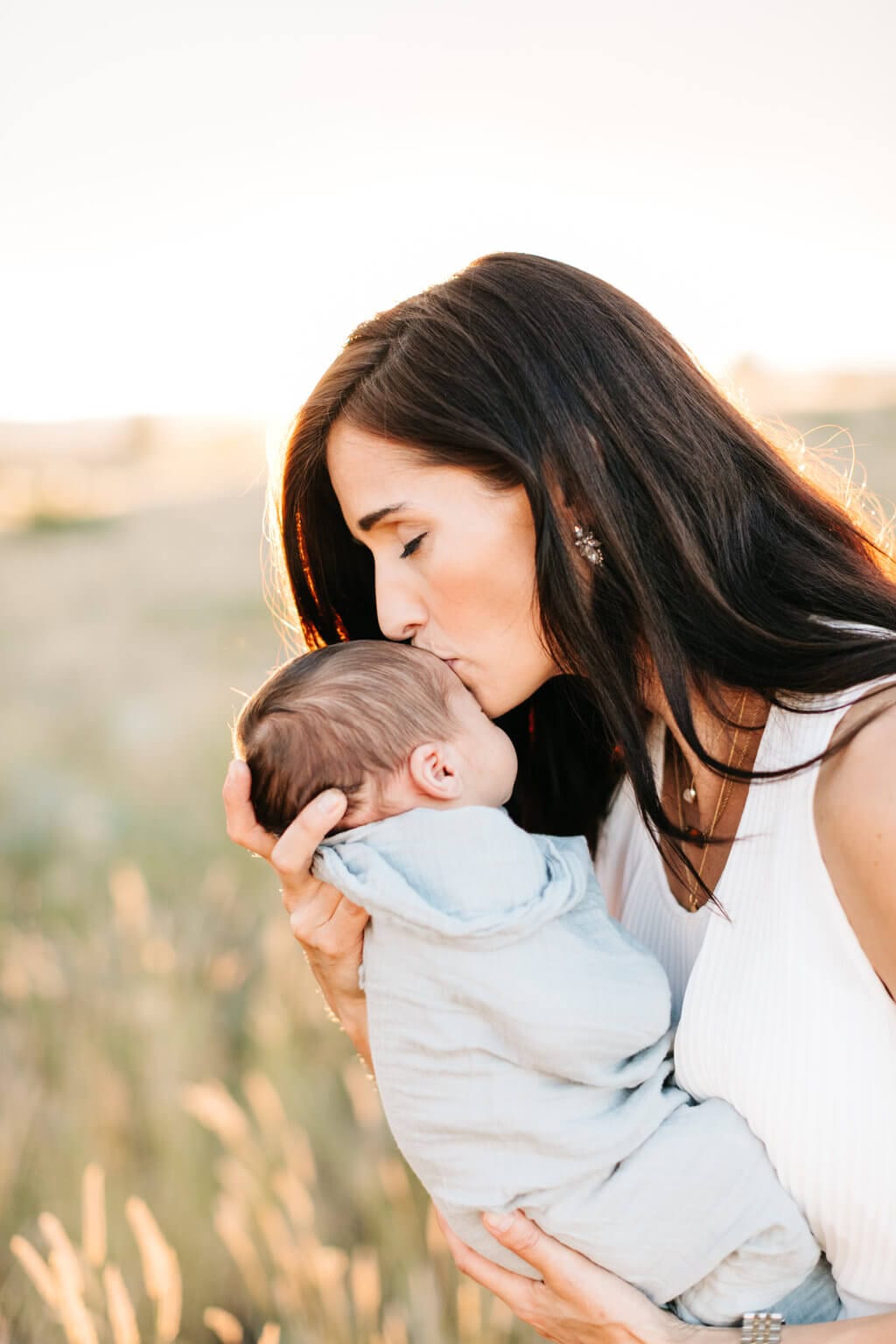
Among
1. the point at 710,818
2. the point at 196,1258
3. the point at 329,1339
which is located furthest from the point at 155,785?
the point at 710,818

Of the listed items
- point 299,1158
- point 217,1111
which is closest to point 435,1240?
point 299,1158

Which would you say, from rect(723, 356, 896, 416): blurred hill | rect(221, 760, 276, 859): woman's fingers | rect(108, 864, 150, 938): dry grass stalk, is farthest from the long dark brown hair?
rect(723, 356, 896, 416): blurred hill

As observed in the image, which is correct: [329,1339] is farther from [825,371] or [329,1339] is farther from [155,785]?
[825,371]

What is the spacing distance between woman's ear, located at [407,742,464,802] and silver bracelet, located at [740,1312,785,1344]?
0.93 m

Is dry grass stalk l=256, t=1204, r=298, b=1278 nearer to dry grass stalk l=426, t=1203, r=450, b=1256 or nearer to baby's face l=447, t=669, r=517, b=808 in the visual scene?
dry grass stalk l=426, t=1203, r=450, b=1256

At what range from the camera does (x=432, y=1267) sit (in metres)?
2.50

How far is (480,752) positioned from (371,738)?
0.71ft

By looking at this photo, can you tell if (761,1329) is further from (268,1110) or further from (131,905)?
(131,905)

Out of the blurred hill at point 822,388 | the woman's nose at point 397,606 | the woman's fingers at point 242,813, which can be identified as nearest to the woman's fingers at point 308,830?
the woman's fingers at point 242,813

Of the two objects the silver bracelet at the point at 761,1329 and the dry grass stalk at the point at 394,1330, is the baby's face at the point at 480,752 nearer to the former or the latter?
the silver bracelet at the point at 761,1329

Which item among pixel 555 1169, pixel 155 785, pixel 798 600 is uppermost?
pixel 798 600

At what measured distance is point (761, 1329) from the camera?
1681 mm

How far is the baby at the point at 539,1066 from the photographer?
165 cm

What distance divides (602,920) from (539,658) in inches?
19.3
